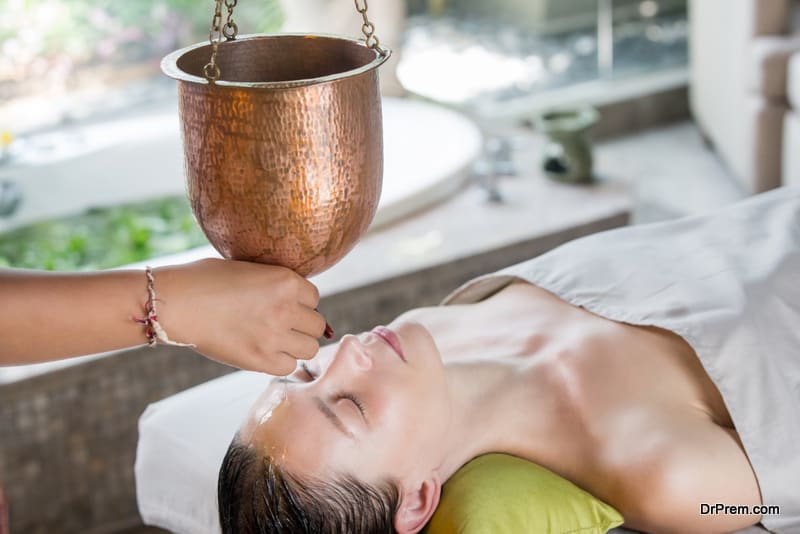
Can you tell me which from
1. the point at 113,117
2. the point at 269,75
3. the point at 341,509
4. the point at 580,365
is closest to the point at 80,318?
the point at 269,75

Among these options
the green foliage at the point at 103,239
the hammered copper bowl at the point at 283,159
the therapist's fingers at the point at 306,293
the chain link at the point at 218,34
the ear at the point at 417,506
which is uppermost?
the chain link at the point at 218,34

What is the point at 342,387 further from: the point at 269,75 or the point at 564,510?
the point at 269,75

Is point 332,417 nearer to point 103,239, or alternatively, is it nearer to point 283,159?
point 283,159

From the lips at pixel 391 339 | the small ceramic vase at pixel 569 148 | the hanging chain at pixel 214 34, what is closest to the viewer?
the hanging chain at pixel 214 34

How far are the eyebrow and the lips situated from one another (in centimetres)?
14

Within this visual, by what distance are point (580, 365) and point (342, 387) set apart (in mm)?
455

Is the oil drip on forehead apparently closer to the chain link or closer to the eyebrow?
the eyebrow

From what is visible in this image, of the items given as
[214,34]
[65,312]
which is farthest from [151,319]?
[214,34]

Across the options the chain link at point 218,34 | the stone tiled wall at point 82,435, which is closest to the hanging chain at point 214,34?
the chain link at point 218,34

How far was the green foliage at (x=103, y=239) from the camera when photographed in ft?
11.7

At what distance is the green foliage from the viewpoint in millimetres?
3557

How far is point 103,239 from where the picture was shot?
375 centimetres

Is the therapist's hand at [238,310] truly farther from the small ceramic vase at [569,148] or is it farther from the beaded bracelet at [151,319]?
the small ceramic vase at [569,148]

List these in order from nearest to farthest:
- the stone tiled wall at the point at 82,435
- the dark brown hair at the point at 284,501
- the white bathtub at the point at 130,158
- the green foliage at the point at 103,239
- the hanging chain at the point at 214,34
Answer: the hanging chain at the point at 214,34 < the dark brown hair at the point at 284,501 < the stone tiled wall at the point at 82,435 < the green foliage at the point at 103,239 < the white bathtub at the point at 130,158
